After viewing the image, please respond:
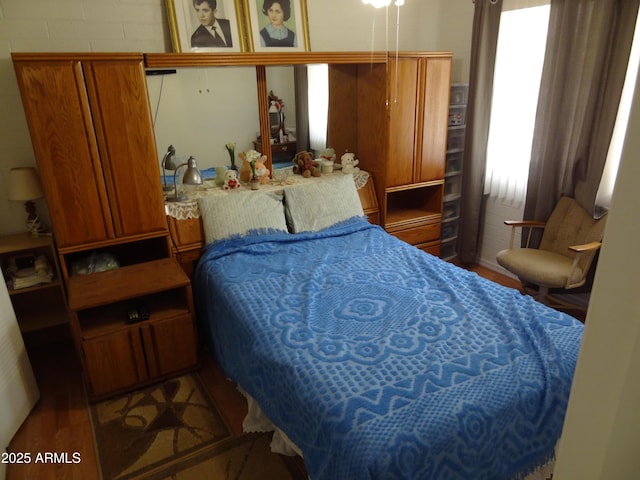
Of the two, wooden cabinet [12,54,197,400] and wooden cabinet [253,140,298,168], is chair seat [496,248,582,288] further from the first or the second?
wooden cabinet [12,54,197,400]

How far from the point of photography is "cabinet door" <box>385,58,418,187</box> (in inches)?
127

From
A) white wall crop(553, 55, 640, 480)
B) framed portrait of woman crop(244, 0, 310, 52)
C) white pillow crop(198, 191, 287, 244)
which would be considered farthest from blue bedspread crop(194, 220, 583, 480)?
framed portrait of woman crop(244, 0, 310, 52)

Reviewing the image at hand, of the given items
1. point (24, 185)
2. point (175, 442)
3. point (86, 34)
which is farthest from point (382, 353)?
point (86, 34)

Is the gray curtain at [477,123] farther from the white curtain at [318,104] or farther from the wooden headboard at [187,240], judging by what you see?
the wooden headboard at [187,240]

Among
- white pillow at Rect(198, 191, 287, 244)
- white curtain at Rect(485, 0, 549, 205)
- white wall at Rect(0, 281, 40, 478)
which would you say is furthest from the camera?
white curtain at Rect(485, 0, 549, 205)

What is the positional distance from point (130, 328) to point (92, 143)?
102 centimetres

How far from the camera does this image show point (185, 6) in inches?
107

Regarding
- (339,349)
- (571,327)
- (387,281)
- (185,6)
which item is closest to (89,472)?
(339,349)

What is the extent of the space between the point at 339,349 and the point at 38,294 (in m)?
2.19

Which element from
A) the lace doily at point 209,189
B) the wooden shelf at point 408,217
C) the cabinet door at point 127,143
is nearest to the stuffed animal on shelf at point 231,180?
the lace doily at point 209,189

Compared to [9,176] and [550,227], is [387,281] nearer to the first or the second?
[550,227]

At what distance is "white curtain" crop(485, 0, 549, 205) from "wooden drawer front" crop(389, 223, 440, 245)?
22.5 inches

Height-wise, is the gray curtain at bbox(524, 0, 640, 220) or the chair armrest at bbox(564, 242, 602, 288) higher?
the gray curtain at bbox(524, 0, 640, 220)

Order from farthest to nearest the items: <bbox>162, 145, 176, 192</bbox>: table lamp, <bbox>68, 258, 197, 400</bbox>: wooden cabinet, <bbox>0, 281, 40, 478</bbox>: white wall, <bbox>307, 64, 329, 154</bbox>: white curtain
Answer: <bbox>307, 64, 329, 154</bbox>: white curtain, <bbox>162, 145, 176, 192</bbox>: table lamp, <bbox>68, 258, 197, 400</bbox>: wooden cabinet, <bbox>0, 281, 40, 478</bbox>: white wall
